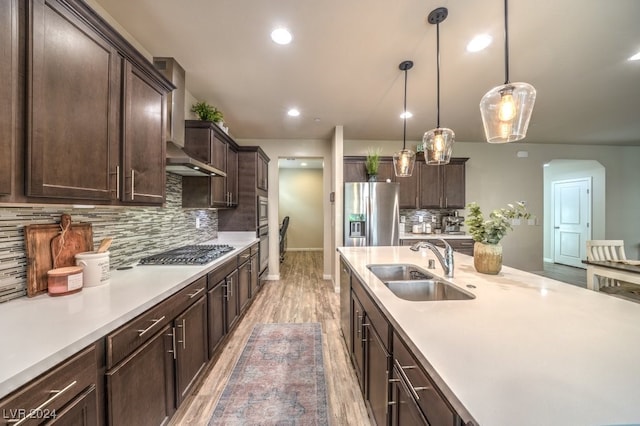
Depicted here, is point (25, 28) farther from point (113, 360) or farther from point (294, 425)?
point (294, 425)

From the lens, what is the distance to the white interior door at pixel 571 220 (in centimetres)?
559

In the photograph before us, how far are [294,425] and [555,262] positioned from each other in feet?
25.9

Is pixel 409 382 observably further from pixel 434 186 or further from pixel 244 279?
pixel 434 186

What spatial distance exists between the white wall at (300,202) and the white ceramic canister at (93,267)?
6.69 metres

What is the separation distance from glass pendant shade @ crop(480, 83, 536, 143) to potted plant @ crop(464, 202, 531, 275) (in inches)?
18.1

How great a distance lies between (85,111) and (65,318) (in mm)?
951

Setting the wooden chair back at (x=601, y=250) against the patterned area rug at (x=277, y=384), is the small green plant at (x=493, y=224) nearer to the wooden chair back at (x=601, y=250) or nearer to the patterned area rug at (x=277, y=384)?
the patterned area rug at (x=277, y=384)

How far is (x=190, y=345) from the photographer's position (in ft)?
5.62

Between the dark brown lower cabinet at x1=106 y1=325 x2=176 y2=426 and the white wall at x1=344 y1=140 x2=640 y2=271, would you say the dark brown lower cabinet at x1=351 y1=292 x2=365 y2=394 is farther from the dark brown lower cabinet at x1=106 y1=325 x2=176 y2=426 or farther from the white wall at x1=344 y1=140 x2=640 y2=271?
the white wall at x1=344 y1=140 x2=640 y2=271

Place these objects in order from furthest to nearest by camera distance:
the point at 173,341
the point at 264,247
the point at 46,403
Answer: the point at 264,247
the point at 173,341
the point at 46,403

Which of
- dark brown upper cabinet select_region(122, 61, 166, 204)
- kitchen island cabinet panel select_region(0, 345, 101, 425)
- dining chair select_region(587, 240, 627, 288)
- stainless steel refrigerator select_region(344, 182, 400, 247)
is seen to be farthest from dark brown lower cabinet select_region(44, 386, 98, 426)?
Result: dining chair select_region(587, 240, 627, 288)

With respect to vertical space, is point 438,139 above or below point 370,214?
above

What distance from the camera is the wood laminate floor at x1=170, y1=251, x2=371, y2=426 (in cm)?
168

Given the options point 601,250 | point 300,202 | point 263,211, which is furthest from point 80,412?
point 300,202
